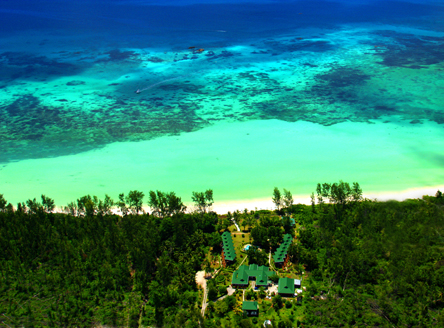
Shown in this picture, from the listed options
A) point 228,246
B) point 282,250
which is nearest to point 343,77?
point 282,250

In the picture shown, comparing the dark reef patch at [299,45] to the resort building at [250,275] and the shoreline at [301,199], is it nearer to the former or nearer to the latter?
the shoreline at [301,199]

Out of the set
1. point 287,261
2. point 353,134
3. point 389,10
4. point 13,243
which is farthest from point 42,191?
point 389,10

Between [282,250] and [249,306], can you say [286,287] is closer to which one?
[249,306]

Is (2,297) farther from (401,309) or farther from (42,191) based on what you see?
Answer: (401,309)

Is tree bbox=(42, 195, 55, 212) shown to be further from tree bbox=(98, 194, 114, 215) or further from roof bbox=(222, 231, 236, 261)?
roof bbox=(222, 231, 236, 261)

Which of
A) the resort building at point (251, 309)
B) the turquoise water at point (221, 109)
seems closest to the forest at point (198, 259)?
the resort building at point (251, 309)

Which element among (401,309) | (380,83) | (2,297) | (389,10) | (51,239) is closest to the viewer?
(401,309)

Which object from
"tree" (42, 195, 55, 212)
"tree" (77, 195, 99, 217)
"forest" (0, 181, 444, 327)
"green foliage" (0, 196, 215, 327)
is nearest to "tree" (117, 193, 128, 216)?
"forest" (0, 181, 444, 327)
